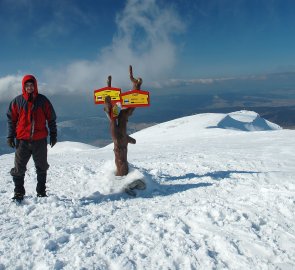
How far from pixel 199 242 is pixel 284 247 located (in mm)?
1292

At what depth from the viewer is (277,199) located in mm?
6812

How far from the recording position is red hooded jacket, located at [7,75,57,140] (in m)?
6.29

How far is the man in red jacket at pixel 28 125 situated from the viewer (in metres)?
6.29

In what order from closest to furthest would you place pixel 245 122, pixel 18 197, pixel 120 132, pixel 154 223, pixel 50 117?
pixel 154 223 → pixel 18 197 → pixel 50 117 → pixel 120 132 → pixel 245 122

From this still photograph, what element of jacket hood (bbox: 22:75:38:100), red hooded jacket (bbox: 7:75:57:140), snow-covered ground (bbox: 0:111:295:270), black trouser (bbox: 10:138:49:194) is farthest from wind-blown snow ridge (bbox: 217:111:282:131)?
jacket hood (bbox: 22:75:38:100)

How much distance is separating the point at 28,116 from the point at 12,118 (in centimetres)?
36

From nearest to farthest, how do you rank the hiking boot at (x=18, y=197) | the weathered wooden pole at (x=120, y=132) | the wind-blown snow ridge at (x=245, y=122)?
the hiking boot at (x=18, y=197) < the weathered wooden pole at (x=120, y=132) < the wind-blown snow ridge at (x=245, y=122)

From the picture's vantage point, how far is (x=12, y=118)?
6.38 meters

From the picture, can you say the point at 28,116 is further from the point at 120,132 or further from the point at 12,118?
the point at 120,132

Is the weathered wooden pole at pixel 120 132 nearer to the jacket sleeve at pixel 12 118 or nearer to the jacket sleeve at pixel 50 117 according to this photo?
the jacket sleeve at pixel 50 117

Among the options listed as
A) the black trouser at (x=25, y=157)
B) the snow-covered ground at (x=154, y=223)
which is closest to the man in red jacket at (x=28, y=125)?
the black trouser at (x=25, y=157)

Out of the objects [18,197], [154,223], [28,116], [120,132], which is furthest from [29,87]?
[154,223]

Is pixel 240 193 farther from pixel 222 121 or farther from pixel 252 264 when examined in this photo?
pixel 222 121

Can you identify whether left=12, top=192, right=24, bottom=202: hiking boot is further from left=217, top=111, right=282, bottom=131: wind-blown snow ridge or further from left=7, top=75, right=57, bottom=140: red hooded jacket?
left=217, top=111, right=282, bottom=131: wind-blown snow ridge
